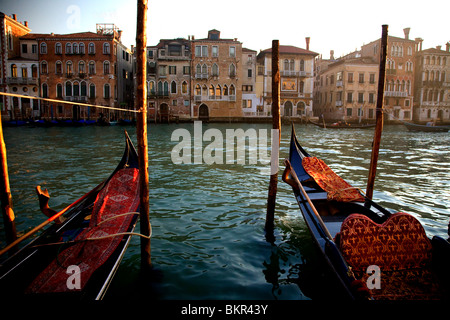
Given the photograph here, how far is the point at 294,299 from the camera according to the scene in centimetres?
279

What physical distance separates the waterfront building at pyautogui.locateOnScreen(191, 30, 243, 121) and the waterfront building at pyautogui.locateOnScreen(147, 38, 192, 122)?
0.79m

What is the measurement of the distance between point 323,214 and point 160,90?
29.2 meters

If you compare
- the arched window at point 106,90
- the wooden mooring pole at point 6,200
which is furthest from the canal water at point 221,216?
the arched window at point 106,90

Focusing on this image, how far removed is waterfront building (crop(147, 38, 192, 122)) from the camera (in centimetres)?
3041

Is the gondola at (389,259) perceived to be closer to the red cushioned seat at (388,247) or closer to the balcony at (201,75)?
the red cushioned seat at (388,247)

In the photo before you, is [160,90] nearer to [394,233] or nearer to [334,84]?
[334,84]

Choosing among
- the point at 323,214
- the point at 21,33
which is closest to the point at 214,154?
the point at 323,214

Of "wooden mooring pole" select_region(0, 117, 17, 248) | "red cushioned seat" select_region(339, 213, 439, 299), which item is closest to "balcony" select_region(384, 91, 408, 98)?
"red cushioned seat" select_region(339, 213, 439, 299)

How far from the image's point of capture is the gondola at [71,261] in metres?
2.22

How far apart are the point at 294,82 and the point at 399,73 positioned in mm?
11107

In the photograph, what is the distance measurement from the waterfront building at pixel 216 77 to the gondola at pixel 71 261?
28108 millimetres

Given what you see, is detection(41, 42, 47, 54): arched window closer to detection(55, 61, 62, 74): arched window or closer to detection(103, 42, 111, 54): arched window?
detection(55, 61, 62, 74): arched window

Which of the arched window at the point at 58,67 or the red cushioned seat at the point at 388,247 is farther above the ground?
the arched window at the point at 58,67

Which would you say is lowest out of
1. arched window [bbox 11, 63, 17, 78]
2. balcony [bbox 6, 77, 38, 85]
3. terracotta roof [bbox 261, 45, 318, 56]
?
balcony [bbox 6, 77, 38, 85]
